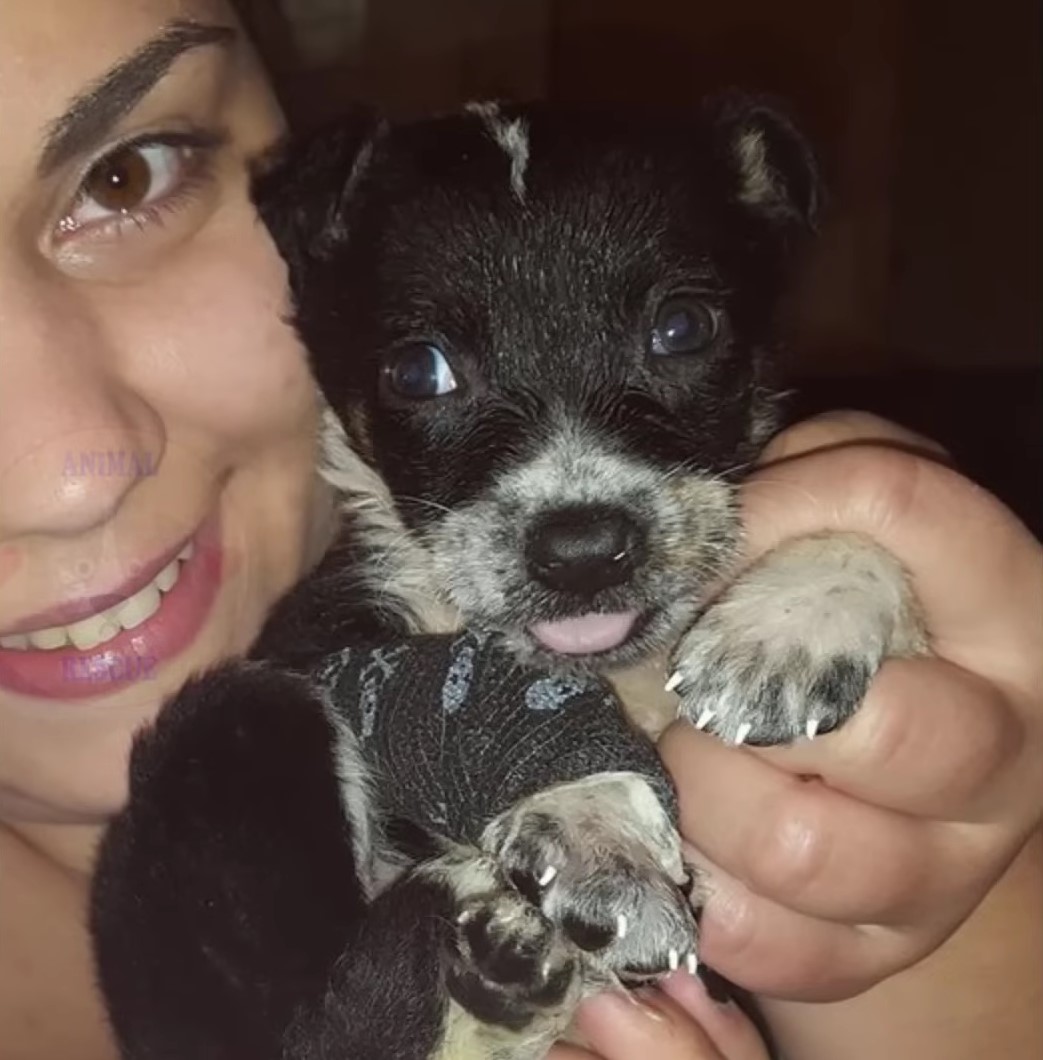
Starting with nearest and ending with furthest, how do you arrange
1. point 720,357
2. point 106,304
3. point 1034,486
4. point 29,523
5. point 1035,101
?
point 29,523 < point 106,304 < point 720,357 < point 1034,486 < point 1035,101

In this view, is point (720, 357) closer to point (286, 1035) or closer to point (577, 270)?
point (577, 270)

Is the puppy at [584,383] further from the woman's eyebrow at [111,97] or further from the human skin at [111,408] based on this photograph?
the woman's eyebrow at [111,97]

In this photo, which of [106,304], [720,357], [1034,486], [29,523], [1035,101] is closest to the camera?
[29,523]

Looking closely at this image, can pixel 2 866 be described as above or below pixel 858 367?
above

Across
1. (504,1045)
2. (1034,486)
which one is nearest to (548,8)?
(1034,486)

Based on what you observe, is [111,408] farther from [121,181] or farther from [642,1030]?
[642,1030]

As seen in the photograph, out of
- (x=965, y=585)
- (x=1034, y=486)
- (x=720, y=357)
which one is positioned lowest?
(x=1034, y=486)
